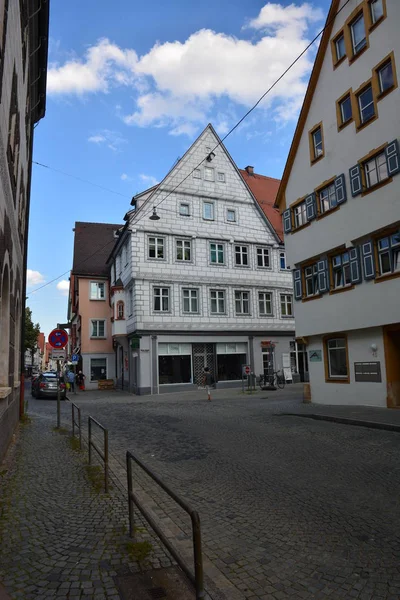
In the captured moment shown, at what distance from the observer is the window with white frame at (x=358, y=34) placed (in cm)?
1591

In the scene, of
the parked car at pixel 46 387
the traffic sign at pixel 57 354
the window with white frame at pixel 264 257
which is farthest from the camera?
the window with white frame at pixel 264 257

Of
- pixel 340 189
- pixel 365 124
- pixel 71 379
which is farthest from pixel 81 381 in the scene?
pixel 365 124

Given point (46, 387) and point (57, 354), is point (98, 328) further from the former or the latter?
point (57, 354)

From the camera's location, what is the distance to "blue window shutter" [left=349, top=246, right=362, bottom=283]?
615 inches

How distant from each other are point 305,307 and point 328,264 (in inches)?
88.5

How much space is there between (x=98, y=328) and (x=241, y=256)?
13.9 metres

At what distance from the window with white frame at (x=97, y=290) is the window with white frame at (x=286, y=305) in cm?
1548

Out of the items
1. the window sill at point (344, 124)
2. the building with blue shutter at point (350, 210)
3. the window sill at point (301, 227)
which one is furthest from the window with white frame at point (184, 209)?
the window sill at point (344, 124)

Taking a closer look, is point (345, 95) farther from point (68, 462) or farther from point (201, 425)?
point (68, 462)

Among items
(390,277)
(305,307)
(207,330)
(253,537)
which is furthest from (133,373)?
(253,537)

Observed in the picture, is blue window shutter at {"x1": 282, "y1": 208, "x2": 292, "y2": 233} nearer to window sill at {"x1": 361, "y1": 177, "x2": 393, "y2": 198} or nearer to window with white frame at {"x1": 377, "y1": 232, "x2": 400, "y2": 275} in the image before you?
window sill at {"x1": 361, "y1": 177, "x2": 393, "y2": 198}

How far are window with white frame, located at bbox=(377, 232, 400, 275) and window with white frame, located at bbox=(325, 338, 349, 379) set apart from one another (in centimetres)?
339

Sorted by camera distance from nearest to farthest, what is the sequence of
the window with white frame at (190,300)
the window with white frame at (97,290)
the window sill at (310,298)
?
1. the window sill at (310,298)
2. the window with white frame at (190,300)
3. the window with white frame at (97,290)

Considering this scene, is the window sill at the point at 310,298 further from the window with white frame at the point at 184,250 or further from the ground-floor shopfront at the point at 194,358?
the window with white frame at the point at 184,250
